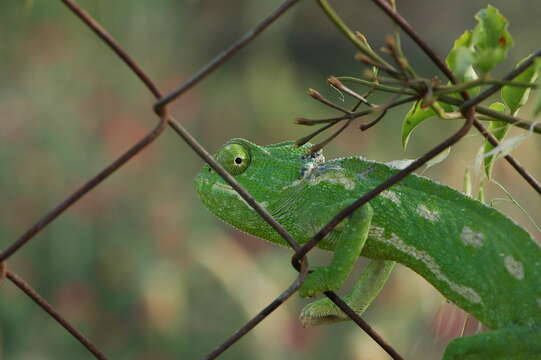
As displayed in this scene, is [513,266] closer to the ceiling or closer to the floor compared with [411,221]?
closer to the floor

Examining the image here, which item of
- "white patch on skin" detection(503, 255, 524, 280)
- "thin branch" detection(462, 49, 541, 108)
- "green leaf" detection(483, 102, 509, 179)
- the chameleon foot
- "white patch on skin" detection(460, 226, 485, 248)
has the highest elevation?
"thin branch" detection(462, 49, 541, 108)

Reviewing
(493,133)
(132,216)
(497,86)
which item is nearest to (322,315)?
(493,133)

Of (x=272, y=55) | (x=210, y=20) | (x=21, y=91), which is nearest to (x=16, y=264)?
(x=21, y=91)

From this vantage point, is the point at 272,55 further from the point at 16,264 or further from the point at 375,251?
the point at 375,251

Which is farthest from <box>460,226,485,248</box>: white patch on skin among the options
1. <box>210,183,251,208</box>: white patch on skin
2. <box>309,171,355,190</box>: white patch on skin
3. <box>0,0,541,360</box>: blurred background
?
<box>0,0,541,360</box>: blurred background

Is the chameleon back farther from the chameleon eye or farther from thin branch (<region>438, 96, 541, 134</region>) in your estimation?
thin branch (<region>438, 96, 541, 134</region>)

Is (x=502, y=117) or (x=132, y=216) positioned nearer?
(x=502, y=117)

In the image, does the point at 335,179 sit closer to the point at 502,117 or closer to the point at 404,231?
the point at 404,231

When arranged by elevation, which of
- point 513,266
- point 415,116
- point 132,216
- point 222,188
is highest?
point 132,216
